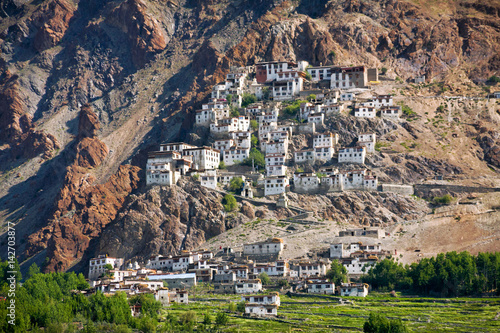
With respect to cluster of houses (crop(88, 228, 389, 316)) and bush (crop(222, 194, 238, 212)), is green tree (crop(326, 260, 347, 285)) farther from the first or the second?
bush (crop(222, 194, 238, 212))

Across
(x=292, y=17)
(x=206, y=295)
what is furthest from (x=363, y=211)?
(x=292, y=17)

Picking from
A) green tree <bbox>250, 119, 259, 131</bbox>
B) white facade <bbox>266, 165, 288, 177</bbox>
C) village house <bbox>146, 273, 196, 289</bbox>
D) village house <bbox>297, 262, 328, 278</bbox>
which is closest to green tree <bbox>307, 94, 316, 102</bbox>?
green tree <bbox>250, 119, 259, 131</bbox>

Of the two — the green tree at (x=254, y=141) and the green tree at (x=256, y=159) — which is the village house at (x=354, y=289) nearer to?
the green tree at (x=256, y=159)

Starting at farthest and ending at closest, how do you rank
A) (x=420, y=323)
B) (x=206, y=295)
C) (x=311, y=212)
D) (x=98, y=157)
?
(x=98, y=157) → (x=311, y=212) → (x=206, y=295) → (x=420, y=323)

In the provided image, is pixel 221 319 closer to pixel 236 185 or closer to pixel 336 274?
pixel 336 274

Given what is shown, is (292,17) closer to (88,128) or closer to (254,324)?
(88,128)

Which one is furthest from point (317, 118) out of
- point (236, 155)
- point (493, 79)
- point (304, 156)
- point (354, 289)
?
point (493, 79)

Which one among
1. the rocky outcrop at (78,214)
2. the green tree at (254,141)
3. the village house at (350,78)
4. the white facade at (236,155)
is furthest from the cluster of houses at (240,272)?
the village house at (350,78)
